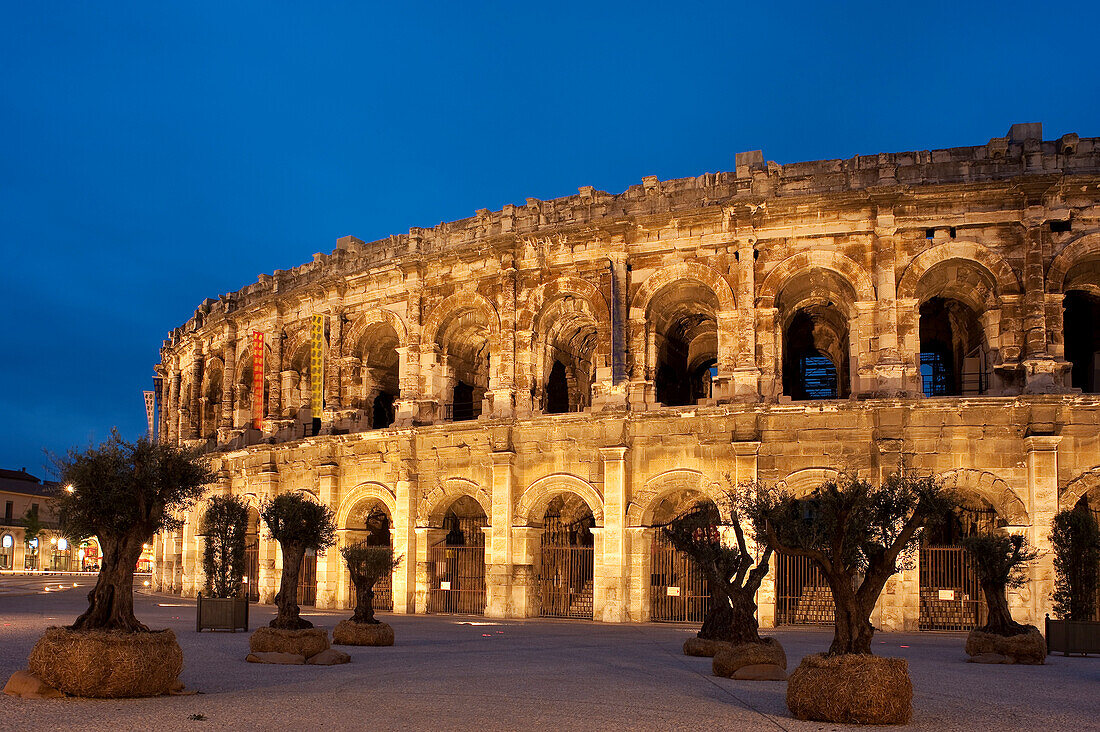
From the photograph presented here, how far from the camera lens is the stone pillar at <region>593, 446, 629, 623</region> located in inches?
947

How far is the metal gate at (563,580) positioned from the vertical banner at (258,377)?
36.9 feet

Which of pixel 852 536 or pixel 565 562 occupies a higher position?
pixel 852 536

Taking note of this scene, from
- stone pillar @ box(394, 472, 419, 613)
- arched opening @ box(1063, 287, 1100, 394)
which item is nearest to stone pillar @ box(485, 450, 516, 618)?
stone pillar @ box(394, 472, 419, 613)

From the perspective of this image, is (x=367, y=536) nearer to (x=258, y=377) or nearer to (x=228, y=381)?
(x=258, y=377)

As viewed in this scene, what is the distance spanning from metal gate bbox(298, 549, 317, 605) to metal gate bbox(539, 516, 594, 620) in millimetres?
7828

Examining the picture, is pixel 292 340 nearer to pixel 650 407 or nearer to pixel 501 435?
pixel 501 435

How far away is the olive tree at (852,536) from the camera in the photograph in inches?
412

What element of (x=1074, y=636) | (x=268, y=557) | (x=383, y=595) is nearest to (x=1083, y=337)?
(x=1074, y=636)

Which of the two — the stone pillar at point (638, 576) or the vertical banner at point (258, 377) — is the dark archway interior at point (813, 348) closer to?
the stone pillar at point (638, 576)

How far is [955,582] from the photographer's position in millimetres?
24000

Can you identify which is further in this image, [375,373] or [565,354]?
[375,373]

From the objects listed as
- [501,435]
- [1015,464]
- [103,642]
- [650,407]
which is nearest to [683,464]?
[650,407]

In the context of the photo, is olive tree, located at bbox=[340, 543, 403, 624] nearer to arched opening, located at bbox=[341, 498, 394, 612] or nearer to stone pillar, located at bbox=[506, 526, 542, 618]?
stone pillar, located at bbox=[506, 526, 542, 618]

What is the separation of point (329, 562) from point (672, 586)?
10.4 meters
